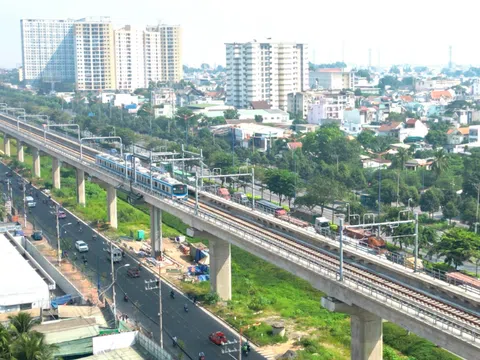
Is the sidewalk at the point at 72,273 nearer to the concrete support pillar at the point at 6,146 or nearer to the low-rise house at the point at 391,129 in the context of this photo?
the concrete support pillar at the point at 6,146

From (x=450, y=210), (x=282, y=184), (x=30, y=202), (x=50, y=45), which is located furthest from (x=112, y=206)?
(x=50, y=45)

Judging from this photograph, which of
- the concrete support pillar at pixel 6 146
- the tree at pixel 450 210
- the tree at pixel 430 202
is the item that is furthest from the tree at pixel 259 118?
the tree at pixel 450 210

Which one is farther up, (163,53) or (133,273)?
(163,53)

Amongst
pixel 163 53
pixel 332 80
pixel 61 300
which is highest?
pixel 163 53

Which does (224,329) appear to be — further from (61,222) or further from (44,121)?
(44,121)

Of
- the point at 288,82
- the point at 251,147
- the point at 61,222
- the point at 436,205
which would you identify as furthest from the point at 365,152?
the point at 288,82

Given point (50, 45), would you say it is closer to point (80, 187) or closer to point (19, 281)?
point (80, 187)

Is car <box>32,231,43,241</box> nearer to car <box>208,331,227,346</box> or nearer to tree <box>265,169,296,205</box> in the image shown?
tree <box>265,169,296,205</box>

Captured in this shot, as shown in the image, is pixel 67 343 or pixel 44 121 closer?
pixel 67 343
